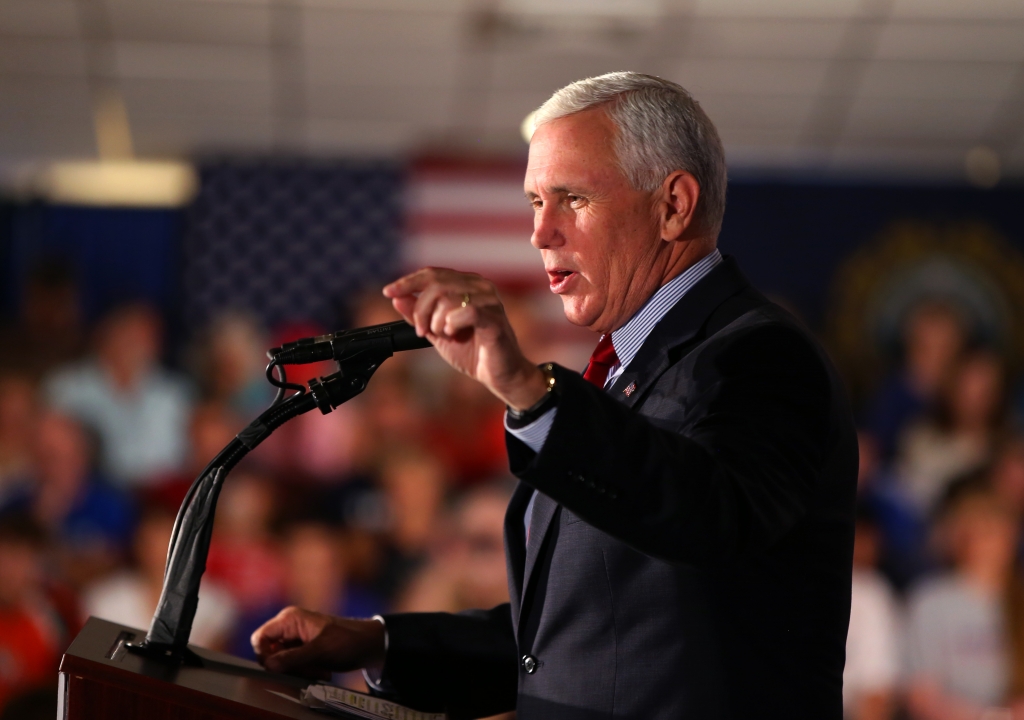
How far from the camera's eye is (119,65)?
5262mm

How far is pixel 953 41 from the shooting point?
4992 mm

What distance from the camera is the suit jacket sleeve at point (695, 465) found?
3.11ft

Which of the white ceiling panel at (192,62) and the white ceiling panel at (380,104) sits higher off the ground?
the white ceiling panel at (192,62)

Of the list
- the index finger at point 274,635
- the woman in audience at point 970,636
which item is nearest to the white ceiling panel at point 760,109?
the woman in audience at point 970,636

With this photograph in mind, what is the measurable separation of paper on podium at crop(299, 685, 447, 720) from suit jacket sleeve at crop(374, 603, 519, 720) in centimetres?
16

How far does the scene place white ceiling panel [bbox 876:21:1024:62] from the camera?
16.0 feet

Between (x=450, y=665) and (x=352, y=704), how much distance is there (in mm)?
321

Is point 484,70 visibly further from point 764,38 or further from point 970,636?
point 970,636

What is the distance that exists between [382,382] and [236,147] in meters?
1.72

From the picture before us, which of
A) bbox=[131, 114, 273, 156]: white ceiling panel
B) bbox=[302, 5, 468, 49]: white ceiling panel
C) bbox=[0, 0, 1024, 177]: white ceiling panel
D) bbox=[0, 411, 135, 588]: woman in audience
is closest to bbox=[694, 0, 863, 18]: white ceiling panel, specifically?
bbox=[0, 0, 1024, 177]: white ceiling panel

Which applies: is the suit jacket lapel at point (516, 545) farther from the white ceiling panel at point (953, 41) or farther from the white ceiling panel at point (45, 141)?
the white ceiling panel at point (45, 141)

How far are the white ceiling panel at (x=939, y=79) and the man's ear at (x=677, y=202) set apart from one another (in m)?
4.22

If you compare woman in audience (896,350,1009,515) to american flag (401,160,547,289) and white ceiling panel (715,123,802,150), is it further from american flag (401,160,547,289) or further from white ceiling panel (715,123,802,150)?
american flag (401,160,547,289)

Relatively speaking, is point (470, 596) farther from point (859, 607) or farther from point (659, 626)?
point (659, 626)
